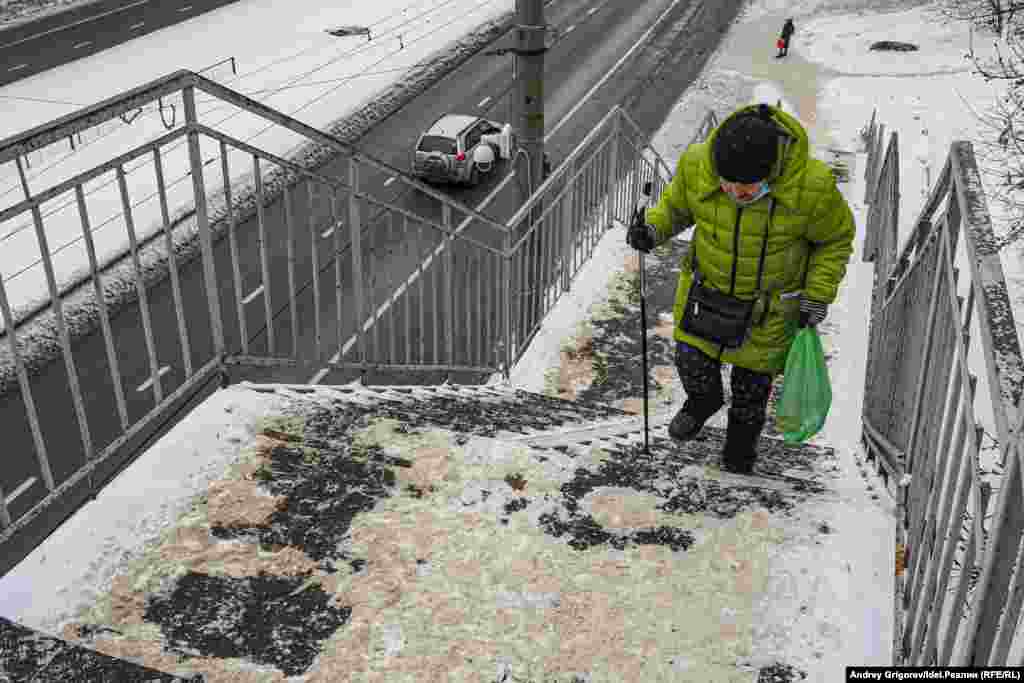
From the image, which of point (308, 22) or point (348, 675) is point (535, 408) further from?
point (308, 22)

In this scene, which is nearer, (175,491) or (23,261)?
(175,491)

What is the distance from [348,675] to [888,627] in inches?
70.7

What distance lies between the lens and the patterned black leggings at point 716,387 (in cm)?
461

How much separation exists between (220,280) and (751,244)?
40.0 ft

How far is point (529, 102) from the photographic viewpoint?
9125mm

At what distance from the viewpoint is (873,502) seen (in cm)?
412

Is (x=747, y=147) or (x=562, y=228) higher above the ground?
(x=747, y=147)

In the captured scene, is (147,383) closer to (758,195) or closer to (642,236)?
(642,236)

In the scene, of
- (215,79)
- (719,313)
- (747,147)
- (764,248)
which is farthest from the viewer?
(215,79)

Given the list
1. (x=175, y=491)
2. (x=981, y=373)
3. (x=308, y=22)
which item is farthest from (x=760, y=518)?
(x=308, y=22)

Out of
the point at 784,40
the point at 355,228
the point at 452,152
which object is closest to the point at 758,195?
the point at 355,228

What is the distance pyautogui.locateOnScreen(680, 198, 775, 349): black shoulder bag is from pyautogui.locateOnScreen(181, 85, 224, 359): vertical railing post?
2147 millimetres

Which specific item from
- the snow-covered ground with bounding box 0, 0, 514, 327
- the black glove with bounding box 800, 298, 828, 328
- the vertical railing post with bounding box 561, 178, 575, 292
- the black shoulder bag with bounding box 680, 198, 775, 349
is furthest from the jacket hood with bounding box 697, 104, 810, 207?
the snow-covered ground with bounding box 0, 0, 514, 327

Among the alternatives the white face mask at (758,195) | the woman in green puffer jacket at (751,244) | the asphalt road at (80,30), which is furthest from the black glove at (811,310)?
the asphalt road at (80,30)
